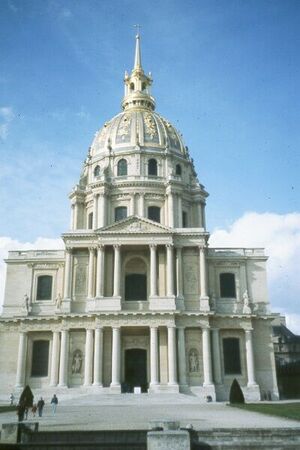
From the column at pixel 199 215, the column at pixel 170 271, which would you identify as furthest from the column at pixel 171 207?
the column at pixel 170 271

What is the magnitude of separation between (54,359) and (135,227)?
1351 centimetres

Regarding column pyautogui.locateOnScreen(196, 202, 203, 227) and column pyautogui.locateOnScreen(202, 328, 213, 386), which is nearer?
column pyautogui.locateOnScreen(202, 328, 213, 386)

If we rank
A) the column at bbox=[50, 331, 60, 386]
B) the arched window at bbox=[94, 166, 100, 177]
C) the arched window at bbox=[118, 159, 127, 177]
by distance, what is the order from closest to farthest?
the column at bbox=[50, 331, 60, 386] → the arched window at bbox=[118, 159, 127, 177] → the arched window at bbox=[94, 166, 100, 177]

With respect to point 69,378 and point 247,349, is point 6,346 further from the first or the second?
point 247,349

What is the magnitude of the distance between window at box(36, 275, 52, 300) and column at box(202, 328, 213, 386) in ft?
48.1

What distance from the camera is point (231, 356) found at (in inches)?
1801

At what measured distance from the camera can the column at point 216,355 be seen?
144ft

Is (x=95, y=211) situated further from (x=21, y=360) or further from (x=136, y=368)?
(x=136, y=368)

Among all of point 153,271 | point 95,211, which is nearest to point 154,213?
point 95,211

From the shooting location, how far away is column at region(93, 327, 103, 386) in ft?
138

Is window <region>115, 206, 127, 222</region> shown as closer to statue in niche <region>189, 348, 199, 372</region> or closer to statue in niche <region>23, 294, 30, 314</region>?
statue in niche <region>23, 294, 30, 314</region>

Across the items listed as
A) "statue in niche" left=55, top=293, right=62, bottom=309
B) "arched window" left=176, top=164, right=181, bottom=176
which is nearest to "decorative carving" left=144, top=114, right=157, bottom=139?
"arched window" left=176, top=164, right=181, bottom=176

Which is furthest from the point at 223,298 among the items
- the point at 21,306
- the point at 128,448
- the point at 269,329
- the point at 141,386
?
the point at 128,448

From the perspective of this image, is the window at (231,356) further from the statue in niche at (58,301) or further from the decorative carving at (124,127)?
the decorative carving at (124,127)
